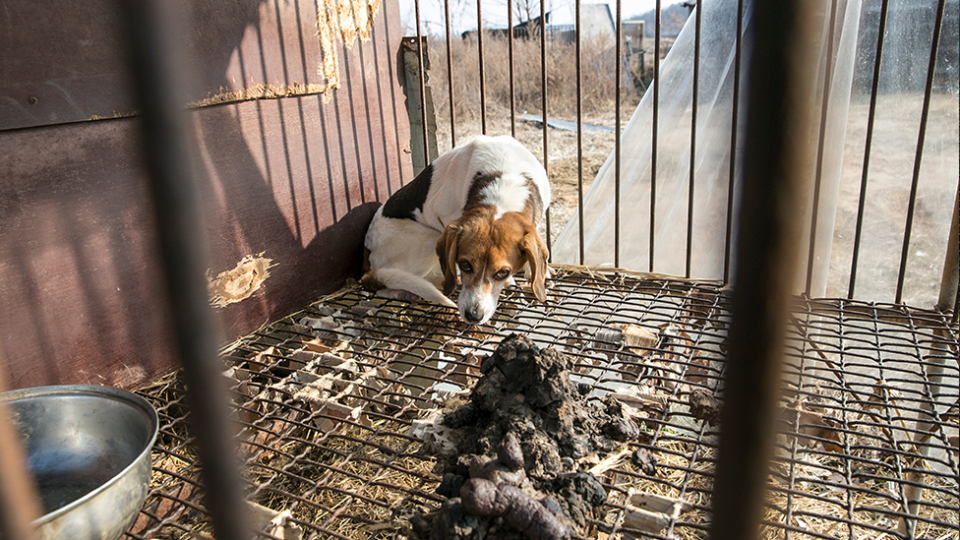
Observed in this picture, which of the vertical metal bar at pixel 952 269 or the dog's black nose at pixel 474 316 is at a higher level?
the vertical metal bar at pixel 952 269

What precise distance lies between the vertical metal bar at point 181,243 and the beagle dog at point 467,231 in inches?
105

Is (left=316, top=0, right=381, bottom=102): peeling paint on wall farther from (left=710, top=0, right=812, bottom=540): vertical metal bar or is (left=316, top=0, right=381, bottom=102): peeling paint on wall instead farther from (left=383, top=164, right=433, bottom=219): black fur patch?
(left=710, top=0, right=812, bottom=540): vertical metal bar

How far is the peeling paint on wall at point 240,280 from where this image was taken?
325 cm

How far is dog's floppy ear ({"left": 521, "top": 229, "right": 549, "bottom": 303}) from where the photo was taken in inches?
133

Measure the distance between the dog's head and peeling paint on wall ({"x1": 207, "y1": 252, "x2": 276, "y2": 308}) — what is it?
1.07m

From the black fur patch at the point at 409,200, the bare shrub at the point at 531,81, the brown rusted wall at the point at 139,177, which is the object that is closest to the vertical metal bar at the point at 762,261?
the brown rusted wall at the point at 139,177

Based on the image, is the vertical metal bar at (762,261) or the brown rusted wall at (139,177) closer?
the vertical metal bar at (762,261)

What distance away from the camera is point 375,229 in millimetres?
4039

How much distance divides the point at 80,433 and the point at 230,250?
1.24m

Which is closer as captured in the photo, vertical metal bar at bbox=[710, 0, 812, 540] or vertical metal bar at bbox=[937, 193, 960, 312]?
vertical metal bar at bbox=[710, 0, 812, 540]

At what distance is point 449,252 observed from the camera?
11.5 ft

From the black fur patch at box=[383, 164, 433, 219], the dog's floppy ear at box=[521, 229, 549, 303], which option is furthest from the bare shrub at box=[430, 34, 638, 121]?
the dog's floppy ear at box=[521, 229, 549, 303]

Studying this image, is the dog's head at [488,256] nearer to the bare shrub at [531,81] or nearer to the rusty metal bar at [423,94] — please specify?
the rusty metal bar at [423,94]

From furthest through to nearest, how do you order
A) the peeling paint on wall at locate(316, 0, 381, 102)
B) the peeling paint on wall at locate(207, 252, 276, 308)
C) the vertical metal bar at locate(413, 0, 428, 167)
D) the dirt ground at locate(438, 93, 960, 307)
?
the vertical metal bar at locate(413, 0, 428, 167), the dirt ground at locate(438, 93, 960, 307), the peeling paint on wall at locate(316, 0, 381, 102), the peeling paint on wall at locate(207, 252, 276, 308)
